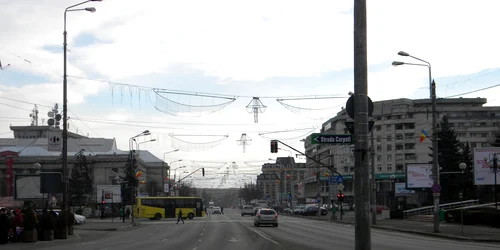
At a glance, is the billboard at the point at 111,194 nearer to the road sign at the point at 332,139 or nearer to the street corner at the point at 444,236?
the street corner at the point at 444,236

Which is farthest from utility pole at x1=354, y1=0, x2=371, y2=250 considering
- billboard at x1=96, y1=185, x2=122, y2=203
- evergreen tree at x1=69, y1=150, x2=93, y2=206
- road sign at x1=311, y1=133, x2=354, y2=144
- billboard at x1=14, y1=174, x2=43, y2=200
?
evergreen tree at x1=69, y1=150, x2=93, y2=206

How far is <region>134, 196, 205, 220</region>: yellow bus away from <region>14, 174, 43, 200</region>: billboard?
3505 centimetres

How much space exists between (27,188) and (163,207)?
3656 centimetres

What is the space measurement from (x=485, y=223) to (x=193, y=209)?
42.7 meters

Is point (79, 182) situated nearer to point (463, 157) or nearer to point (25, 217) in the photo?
point (463, 157)

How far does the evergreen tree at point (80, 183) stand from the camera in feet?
336

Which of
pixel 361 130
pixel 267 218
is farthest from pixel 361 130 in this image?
pixel 267 218

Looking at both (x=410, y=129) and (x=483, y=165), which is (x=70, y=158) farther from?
(x=483, y=165)

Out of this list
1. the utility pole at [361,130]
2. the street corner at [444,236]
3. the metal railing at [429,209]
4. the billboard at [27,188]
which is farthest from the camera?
the metal railing at [429,209]

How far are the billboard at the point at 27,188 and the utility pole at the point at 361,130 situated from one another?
3451 cm

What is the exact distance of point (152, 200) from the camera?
7594 centimetres

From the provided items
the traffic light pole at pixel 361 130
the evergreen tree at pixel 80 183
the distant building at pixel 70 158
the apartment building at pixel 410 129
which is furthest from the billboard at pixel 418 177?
the distant building at pixel 70 158

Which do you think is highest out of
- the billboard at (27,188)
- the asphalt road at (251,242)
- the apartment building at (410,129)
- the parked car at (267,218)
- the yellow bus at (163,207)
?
the apartment building at (410,129)

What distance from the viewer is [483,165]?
5369cm
